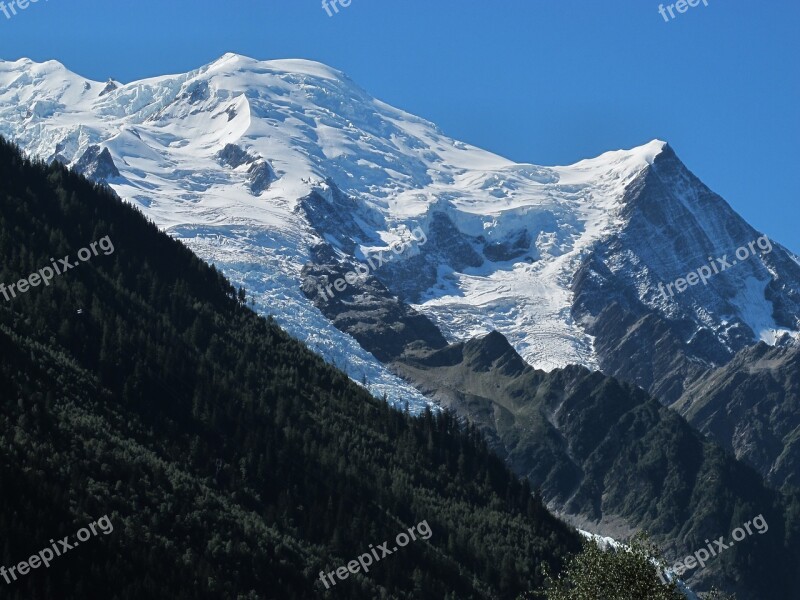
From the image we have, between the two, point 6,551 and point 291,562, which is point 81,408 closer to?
point 291,562

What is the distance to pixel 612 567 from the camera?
342ft

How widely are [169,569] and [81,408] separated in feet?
131

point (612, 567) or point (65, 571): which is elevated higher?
point (65, 571)

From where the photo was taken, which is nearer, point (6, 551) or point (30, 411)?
point (6, 551)

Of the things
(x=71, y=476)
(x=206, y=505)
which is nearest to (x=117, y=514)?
(x=71, y=476)
